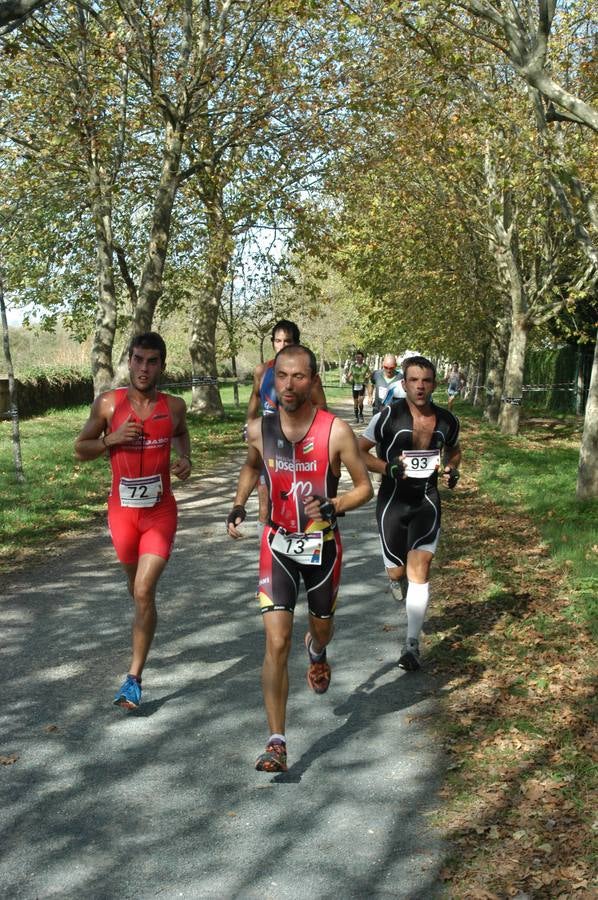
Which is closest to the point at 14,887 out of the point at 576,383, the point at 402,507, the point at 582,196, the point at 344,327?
the point at 402,507

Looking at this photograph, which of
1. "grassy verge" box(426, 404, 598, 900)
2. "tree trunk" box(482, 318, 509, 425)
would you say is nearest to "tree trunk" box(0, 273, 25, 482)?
"grassy verge" box(426, 404, 598, 900)

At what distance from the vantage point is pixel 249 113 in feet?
59.5

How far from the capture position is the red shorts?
231 inches

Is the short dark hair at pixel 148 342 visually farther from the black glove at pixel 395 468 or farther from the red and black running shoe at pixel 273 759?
the red and black running shoe at pixel 273 759

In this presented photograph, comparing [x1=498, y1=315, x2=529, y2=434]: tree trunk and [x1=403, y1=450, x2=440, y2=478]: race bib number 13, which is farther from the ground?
[x1=403, y1=450, x2=440, y2=478]: race bib number 13

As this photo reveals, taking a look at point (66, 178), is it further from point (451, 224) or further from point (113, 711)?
point (113, 711)

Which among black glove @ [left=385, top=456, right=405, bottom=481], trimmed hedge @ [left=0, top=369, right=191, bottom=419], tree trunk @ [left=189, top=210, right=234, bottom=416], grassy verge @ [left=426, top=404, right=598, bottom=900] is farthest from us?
tree trunk @ [left=189, top=210, right=234, bottom=416]

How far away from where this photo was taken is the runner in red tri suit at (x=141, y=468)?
579 centimetres

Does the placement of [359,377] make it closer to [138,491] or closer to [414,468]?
[414,468]

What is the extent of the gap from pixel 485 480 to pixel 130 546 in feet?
36.9

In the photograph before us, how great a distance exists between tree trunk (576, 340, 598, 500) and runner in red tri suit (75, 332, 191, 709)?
28.1ft

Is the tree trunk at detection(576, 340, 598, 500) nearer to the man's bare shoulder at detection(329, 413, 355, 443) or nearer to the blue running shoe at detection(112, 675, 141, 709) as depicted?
the man's bare shoulder at detection(329, 413, 355, 443)

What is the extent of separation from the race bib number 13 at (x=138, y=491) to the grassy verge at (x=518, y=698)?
2.07 m

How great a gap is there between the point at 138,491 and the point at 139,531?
24 centimetres
